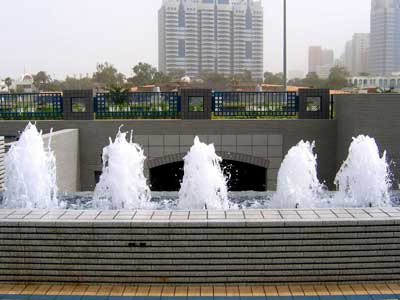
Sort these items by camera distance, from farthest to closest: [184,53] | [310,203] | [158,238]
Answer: [184,53], [310,203], [158,238]

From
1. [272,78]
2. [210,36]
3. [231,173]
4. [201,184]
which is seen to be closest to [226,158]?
[231,173]

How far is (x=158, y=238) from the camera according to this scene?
4957 millimetres

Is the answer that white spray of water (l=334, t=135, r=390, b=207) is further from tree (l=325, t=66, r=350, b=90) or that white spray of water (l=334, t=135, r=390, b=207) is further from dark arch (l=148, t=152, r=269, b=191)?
tree (l=325, t=66, r=350, b=90)

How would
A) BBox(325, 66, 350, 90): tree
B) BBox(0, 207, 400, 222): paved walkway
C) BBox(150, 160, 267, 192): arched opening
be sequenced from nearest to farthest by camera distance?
BBox(0, 207, 400, 222): paved walkway
BBox(150, 160, 267, 192): arched opening
BBox(325, 66, 350, 90): tree

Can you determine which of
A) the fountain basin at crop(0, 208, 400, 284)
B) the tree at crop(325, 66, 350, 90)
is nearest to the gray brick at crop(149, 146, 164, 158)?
the fountain basin at crop(0, 208, 400, 284)

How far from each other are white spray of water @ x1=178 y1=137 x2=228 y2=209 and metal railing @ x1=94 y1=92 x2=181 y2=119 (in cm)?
626

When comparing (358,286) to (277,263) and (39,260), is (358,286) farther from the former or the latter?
(39,260)

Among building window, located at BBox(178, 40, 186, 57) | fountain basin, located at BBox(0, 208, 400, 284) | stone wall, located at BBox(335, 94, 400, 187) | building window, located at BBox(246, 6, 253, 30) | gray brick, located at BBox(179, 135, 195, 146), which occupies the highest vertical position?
building window, located at BBox(246, 6, 253, 30)

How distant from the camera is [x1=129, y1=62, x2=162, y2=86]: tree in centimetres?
6022

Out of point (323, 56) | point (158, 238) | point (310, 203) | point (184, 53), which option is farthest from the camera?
point (323, 56)

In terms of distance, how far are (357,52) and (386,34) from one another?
15.1 meters

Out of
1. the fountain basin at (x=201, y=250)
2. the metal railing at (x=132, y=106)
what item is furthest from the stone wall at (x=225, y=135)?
the fountain basin at (x=201, y=250)

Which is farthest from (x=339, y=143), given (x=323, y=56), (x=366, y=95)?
(x=323, y=56)

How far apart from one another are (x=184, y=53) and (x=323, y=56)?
44.9 meters
